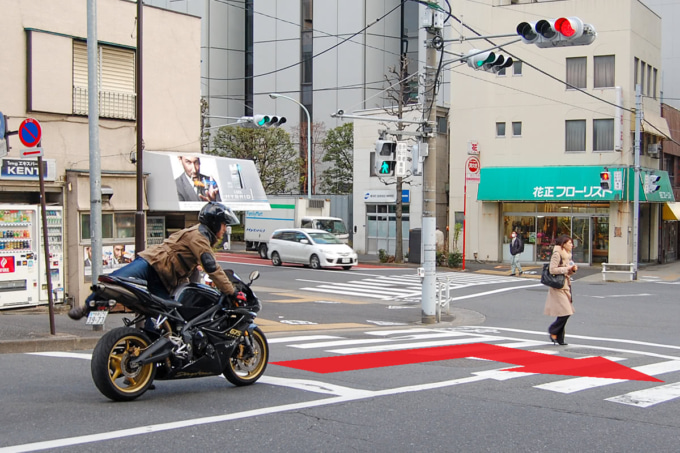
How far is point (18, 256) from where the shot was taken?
591 inches

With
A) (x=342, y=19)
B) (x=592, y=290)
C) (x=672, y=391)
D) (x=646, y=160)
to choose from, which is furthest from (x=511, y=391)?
(x=342, y=19)

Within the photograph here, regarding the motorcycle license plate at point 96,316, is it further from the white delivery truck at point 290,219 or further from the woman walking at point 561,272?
the white delivery truck at point 290,219

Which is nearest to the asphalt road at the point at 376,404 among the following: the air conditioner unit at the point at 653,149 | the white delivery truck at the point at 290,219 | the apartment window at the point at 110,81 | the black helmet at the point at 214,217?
the black helmet at the point at 214,217

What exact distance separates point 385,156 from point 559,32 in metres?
5.87

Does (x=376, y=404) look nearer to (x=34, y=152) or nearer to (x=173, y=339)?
(x=173, y=339)

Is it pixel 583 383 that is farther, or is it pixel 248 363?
pixel 583 383

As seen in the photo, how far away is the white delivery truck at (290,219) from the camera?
39062 millimetres

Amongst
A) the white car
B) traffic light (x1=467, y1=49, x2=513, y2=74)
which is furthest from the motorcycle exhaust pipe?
the white car

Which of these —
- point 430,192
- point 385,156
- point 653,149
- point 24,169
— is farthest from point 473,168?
point 24,169

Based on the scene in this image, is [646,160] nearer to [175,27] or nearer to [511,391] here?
[175,27]

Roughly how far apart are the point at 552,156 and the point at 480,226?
16.2 feet

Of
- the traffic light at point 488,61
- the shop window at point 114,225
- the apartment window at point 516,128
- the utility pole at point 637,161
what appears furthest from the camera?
the apartment window at point 516,128

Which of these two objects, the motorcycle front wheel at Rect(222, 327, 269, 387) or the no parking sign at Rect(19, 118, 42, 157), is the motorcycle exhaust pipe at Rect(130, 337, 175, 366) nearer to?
the motorcycle front wheel at Rect(222, 327, 269, 387)

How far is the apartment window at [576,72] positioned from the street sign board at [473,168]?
5732mm
